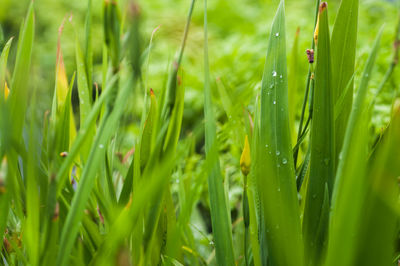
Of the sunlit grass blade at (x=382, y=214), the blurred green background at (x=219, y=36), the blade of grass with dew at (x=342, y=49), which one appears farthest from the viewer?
the blurred green background at (x=219, y=36)

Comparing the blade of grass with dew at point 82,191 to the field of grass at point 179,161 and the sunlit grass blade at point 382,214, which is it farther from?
the sunlit grass blade at point 382,214

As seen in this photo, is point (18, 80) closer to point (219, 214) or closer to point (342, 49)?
point (219, 214)

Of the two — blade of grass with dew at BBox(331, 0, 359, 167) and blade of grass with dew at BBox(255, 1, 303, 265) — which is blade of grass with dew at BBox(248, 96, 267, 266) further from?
blade of grass with dew at BBox(331, 0, 359, 167)

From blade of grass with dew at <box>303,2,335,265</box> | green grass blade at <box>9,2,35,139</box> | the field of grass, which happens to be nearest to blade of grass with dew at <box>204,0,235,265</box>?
the field of grass

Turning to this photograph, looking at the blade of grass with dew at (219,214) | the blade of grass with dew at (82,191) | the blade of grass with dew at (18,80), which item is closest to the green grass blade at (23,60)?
the blade of grass with dew at (18,80)

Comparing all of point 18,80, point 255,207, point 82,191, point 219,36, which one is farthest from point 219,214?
point 219,36

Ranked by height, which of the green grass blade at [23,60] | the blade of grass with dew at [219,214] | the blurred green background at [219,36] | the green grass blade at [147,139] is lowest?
Answer: the blade of grass with dew at [219,214]

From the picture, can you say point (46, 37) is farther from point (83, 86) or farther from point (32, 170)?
point (32, 170)
